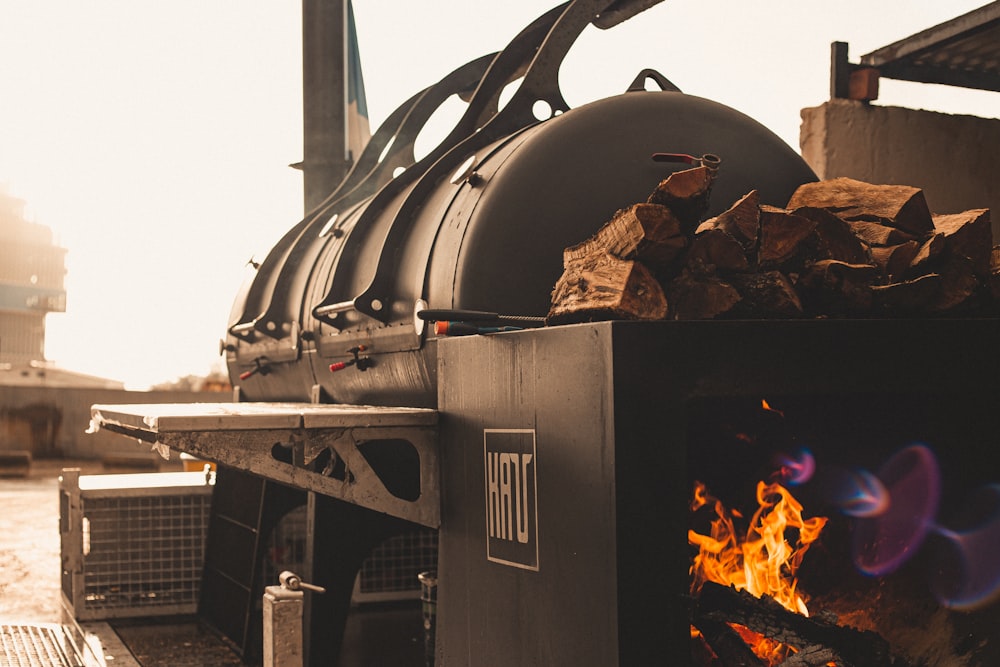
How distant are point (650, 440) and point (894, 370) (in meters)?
0.76

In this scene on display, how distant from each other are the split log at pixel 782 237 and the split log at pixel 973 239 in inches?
18.7

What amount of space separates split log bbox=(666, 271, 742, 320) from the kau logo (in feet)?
1.81

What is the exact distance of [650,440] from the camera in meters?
2.71

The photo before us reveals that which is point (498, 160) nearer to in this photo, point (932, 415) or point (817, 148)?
point (932, 415)

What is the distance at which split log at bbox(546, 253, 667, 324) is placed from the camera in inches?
114

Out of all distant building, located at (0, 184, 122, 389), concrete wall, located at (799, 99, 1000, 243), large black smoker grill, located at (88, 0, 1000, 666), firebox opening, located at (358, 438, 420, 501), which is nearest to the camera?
large black smoker grill, located at (88, 0, 1000, 666)

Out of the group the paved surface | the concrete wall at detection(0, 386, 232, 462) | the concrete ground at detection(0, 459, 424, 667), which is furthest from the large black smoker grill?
the concrete wall at detection(0, 386, 232, 462)

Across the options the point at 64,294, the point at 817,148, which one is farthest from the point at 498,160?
the point at 64,294

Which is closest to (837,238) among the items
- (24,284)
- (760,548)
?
(760,548)

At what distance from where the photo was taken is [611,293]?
2.91 m

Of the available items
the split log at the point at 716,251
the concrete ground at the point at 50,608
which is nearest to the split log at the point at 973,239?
the split log at the point at 716,251

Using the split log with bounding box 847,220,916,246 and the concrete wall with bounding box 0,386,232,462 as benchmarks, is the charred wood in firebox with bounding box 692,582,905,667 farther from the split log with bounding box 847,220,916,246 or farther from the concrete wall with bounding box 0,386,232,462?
the concrete wall with bounding box 0,386,232,462

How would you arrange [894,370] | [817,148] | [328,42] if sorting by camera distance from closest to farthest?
[894,370], [817,148], [328,42]

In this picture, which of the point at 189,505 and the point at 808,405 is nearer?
the point at 808,405
